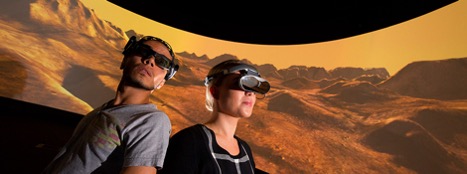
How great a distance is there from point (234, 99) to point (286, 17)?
3337mm

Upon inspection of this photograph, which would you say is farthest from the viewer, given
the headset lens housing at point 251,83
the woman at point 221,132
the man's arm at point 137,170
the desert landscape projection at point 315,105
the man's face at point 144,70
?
the desert landscape projection at point 315,105

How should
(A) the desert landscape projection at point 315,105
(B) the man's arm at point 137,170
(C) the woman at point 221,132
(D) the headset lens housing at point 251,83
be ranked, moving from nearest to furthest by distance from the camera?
(B) the man's arm at point 137,170 < (C) the woman at point 221,132 < (D) the headset lens housing at point 251,83 < (A) the desert landscape projection at point 315,105

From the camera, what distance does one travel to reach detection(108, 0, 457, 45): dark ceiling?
135 inches

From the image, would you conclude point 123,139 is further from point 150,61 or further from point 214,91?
point 214,91

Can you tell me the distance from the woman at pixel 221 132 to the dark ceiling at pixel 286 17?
2850mm

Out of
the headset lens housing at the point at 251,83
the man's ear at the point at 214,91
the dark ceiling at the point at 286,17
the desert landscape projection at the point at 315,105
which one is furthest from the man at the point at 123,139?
the desert landscape projection at the point at 315,105

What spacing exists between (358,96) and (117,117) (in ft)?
59.4

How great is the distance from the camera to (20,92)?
7184 mm

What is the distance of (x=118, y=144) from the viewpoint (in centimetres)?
93

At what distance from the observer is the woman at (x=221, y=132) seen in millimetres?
973

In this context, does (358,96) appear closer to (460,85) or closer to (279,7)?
(460,85)

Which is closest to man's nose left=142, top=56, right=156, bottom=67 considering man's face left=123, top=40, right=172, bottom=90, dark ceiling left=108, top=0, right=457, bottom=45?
man's face left=123, top=40, right=172, bottom=90

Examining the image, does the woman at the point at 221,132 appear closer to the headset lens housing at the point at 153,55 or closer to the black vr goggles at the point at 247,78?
the black vr goggles at the point at 247,78

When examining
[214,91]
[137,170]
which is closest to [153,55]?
[214,91]
